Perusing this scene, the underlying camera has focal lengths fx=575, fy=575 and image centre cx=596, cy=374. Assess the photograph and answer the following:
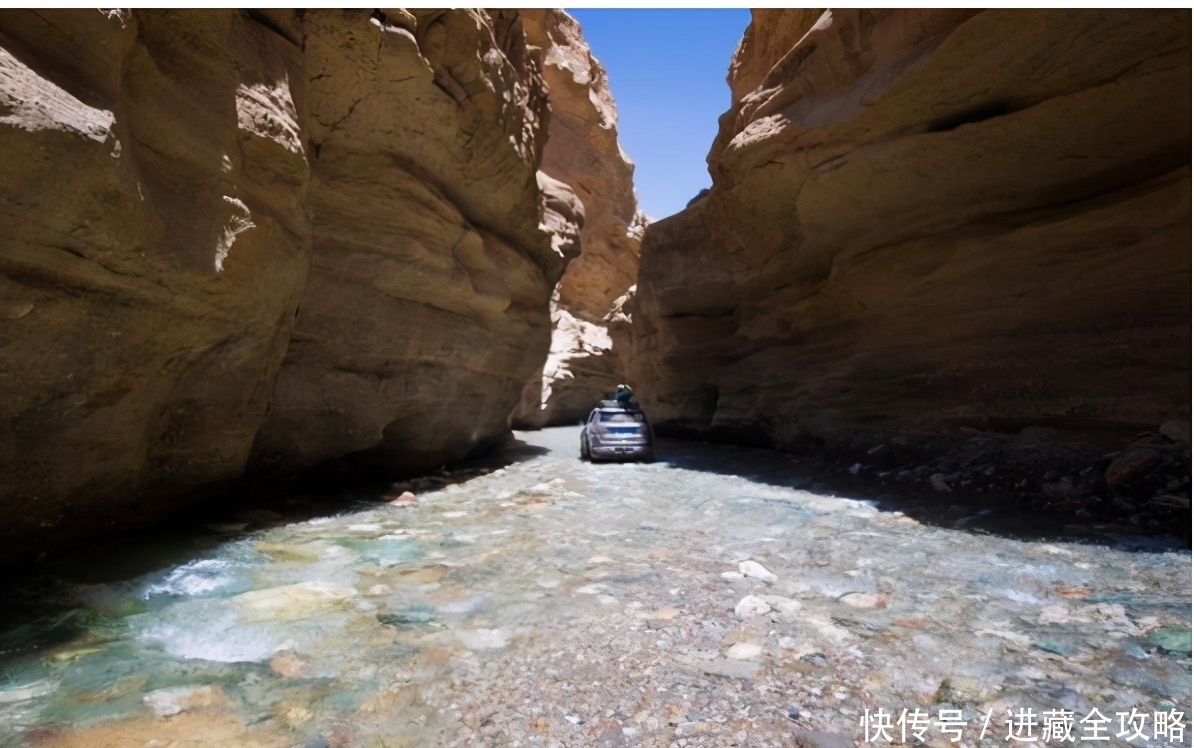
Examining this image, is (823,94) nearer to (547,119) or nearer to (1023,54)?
(1023,54)

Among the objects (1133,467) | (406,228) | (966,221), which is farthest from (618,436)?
(1133,467)

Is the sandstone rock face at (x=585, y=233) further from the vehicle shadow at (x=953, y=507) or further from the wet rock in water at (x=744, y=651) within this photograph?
the wet rock in water at (x=744, y=651)

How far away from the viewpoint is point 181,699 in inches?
89.4

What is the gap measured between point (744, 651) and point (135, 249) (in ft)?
14.0

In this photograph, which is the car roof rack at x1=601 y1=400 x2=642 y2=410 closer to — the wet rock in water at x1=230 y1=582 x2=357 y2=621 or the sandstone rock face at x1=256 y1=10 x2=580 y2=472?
the sandstone rock face at x1=256 y1=10 x2=580 y2=472

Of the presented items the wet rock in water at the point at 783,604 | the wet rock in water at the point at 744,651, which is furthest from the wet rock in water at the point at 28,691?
the wet rock in water at the point at 783,604

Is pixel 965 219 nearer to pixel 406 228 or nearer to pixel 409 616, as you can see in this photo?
pixel 406 228

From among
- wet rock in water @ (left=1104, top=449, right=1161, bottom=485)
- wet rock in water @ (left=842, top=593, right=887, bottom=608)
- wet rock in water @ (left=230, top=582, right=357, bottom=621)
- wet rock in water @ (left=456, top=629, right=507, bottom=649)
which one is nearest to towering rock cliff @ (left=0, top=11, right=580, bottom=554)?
wet rock in water @ (left=230, top=582, right=357, bottom=621)

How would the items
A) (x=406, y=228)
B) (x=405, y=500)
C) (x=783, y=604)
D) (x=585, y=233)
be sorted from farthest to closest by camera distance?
(x=585, y=233)
(x=406, y=228)
(x=405, y=500)
(x=783, y=604)

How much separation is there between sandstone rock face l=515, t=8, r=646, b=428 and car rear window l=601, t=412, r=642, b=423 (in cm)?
1042

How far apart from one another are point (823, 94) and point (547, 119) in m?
4.78

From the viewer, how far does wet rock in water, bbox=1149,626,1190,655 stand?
2693 millimetres

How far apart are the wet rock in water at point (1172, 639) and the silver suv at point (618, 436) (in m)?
8.42

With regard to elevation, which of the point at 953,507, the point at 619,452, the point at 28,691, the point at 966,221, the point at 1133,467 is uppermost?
the point at 966,221
